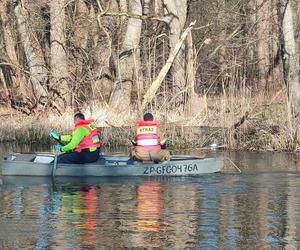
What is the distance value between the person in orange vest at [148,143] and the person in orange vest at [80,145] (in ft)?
2.92

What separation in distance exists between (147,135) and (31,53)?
14336 mm

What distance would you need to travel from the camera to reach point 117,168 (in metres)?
19.0

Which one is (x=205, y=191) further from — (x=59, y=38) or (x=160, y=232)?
(x=59, y=38)

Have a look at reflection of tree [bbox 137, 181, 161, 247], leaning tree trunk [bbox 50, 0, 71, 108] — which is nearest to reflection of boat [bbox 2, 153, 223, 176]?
reflection of tree [bbox 137, 181, 161, 247]

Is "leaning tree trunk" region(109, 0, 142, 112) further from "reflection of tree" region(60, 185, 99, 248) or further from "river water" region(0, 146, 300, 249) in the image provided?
"reflection of tree" region(60, 185, 99, 248)

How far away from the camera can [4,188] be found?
57.2 feet

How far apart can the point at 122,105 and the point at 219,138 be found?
185 inches

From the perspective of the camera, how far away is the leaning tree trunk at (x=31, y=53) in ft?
105

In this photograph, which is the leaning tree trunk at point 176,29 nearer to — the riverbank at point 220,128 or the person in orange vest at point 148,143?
the riverbank at point 220,128

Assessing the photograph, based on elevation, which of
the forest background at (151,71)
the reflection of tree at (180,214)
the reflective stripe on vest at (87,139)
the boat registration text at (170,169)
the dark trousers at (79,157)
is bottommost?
the reflection of tree at (180,214)

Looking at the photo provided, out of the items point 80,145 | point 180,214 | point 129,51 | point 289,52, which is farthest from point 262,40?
point 180,214

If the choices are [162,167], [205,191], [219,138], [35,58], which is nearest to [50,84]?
[35,58]

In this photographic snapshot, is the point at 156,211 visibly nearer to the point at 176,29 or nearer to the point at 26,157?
the point at 26,157

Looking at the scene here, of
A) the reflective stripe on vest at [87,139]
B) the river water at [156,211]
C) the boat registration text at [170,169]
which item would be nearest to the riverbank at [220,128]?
the river water at [156,211]
